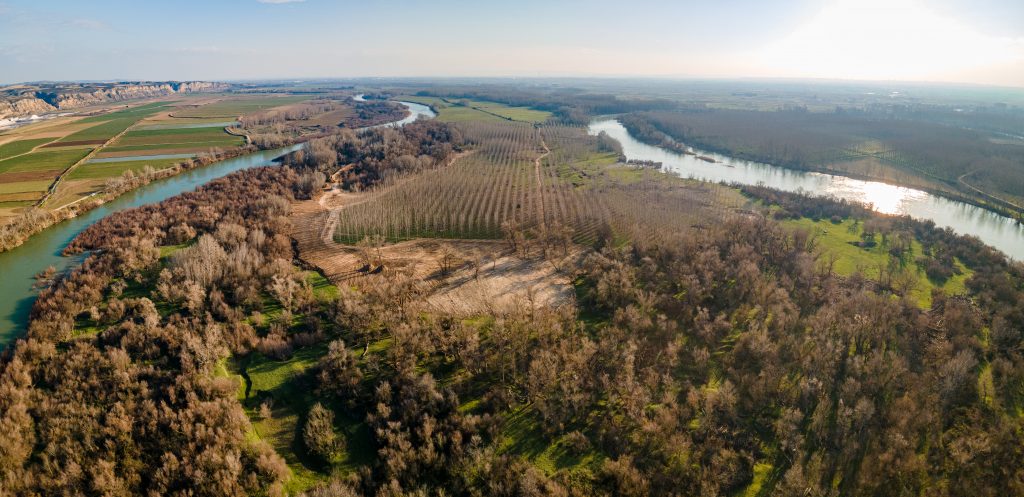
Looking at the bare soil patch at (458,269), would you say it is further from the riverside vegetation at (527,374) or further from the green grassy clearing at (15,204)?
the green grassy clearing at (15,204)

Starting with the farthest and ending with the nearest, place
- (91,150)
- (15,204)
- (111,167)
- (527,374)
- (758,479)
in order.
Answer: (91,150) → (111,167) → (15,204) → (527,374) → (758,479)

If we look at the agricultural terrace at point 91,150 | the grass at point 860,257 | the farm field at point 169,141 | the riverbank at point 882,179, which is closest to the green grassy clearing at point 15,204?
the agricultural terrace at point 91,150

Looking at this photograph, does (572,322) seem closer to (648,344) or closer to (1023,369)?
(648,344)

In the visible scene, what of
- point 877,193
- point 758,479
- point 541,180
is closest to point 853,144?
point 877,193

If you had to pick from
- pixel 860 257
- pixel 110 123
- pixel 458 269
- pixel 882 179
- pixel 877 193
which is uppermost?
pixel 110 123

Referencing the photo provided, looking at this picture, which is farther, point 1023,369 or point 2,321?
point 2,321

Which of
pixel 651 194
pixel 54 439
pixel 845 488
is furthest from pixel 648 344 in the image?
pixel 651 194

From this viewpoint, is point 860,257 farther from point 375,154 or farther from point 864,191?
point 375,154
